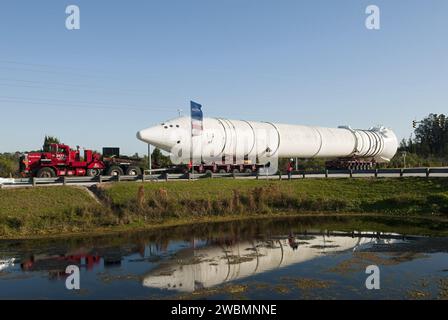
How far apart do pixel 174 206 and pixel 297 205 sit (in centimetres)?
783

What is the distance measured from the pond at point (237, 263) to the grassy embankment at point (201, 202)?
198cm

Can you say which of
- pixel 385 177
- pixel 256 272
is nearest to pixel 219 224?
pixel 256 272

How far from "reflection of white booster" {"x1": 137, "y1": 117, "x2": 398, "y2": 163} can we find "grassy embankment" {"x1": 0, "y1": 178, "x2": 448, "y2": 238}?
13.2ft

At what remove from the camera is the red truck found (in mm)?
27562

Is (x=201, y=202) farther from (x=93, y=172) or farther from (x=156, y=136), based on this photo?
(x=93, y=172)

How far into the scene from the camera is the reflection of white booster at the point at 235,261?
12516 mm

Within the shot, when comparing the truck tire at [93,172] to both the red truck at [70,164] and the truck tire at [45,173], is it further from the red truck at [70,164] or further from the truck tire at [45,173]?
the truck tire at [45,173]

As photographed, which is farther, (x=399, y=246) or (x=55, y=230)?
(x=55, y=230)

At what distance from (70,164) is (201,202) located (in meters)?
9.76

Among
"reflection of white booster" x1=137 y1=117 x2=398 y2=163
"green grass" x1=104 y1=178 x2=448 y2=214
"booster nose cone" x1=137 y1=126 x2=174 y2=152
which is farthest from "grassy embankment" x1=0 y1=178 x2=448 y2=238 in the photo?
"booster nose cone" x1=137 y1=126 x2=174 y2=152

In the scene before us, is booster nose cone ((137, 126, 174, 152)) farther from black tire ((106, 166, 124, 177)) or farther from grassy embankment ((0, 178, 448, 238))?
grassy embankment ((0, 178, 448, 238))

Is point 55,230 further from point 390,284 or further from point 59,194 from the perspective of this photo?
point 390,284

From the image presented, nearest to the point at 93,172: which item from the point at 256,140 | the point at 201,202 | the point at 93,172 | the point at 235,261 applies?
the point at 93,172
